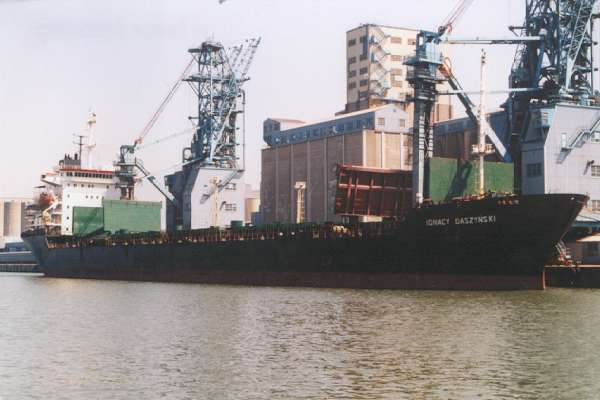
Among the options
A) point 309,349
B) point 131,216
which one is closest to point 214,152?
point 131,216

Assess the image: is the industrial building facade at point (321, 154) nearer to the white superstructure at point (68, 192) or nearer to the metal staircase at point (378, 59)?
the metal staircase at point (378, 59)

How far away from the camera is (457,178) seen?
192 feet

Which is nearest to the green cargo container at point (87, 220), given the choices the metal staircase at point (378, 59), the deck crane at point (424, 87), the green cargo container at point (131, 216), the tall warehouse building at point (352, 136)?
the green cargo container at point (131, 216)

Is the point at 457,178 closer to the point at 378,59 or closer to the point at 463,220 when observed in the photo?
the point at 463,220

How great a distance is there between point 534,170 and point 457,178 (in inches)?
380

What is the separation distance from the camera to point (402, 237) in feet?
164

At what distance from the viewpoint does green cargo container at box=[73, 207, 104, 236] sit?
3324 inches

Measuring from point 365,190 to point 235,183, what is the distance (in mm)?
32092

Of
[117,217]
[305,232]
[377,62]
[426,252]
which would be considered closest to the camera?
[426,252]

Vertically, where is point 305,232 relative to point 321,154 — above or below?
below

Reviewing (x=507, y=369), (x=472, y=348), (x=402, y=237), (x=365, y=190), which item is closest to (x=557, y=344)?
(x=472, y=348)

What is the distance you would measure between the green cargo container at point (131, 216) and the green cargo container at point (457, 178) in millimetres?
36264

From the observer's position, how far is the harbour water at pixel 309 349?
2058 centimetres

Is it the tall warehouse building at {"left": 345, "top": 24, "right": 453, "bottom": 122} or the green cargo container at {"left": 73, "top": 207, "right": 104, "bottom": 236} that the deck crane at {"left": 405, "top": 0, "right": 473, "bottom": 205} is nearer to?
the green cargo container at {"left": 73, "top": 207, "right": 104, "bottom": 236}
